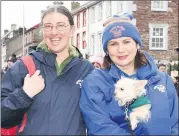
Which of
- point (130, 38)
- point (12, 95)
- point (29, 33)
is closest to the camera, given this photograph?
point (12, 95)

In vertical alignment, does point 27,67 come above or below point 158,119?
above

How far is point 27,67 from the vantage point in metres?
2.79

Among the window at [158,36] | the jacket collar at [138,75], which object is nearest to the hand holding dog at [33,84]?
the jacket collar at [138,75]

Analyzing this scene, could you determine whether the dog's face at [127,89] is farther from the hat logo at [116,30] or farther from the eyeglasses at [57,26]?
the eyeglasses at [57,26]

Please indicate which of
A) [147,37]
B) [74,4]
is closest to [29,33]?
[74,4]

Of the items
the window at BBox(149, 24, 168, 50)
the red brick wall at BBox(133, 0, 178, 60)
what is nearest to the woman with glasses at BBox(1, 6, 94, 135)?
the red brick wall at BBox(133, 0, 178, 60)

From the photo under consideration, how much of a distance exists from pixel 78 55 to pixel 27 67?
43cm

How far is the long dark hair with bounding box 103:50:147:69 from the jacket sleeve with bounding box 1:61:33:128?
1.94ft

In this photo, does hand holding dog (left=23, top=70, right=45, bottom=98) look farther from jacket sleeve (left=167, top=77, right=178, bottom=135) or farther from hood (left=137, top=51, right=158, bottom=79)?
jacket sleeve (left=167, top=77, right=178, bottom=135)

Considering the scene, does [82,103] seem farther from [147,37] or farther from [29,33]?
[29,33]

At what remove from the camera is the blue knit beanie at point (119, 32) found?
287 centimetres

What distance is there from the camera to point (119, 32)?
2.87 meters

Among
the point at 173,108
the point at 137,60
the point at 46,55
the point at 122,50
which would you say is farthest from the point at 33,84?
the point at 173,108

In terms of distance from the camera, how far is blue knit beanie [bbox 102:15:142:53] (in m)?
2.87
